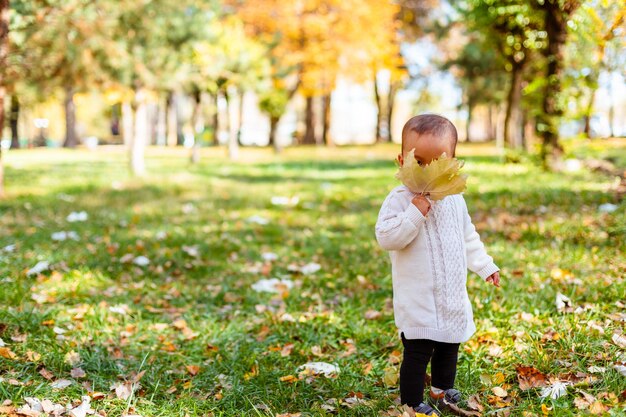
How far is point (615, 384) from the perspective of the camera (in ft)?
8.86

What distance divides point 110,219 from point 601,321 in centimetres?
642

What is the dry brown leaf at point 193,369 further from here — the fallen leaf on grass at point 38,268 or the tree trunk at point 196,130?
the tree trunk at point 196,130

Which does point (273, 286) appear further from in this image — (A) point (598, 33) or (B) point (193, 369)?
(A) point (598, 33)

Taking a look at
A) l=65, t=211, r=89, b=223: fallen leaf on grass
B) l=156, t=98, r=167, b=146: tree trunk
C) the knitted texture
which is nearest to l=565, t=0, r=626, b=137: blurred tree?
the knitted texture

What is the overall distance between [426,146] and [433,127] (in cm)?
9

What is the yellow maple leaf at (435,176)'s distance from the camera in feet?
8.11

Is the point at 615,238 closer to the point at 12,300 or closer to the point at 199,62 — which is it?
the point at 12,300

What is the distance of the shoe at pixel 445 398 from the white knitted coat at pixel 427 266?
14.0 inches

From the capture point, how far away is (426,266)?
2.63m

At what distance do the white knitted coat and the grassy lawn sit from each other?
0.50 metres

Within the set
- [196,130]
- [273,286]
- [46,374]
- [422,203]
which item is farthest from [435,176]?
[196,130]

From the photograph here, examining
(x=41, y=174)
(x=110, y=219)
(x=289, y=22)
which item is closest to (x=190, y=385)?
(x=110, y=219)

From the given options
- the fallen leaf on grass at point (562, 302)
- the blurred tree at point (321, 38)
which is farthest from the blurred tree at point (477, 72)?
the fallen leaf on grass at point (562, 302)

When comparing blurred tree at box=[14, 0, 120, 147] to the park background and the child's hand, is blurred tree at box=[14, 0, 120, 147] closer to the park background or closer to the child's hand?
the park background
